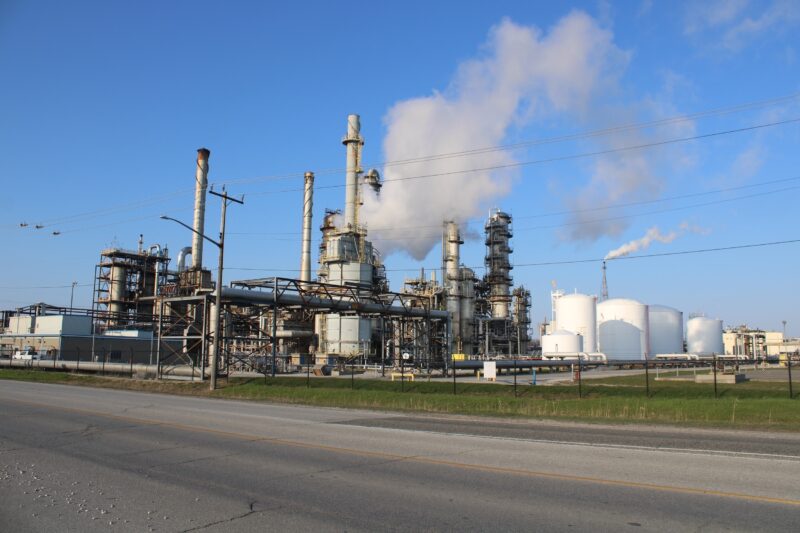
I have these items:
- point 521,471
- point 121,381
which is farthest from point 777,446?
point 121,381

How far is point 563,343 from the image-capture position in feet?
290

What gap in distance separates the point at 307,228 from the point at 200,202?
1540 cm

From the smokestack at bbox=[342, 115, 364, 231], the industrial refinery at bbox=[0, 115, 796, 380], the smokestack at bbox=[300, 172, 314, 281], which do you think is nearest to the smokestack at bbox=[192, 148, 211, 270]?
the industrial refinery at bbox=[0, 115, 796, 380]

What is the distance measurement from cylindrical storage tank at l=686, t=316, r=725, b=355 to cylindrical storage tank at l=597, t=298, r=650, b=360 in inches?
910

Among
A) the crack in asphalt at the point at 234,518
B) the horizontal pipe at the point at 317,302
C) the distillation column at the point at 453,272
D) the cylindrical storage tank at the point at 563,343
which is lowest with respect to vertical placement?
the crack in asphalt at the point at 234,518

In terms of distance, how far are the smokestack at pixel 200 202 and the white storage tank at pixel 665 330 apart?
234 feet

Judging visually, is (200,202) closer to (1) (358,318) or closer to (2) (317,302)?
(1) (358,318)

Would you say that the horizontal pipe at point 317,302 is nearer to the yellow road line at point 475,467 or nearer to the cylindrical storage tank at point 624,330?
the yellow road line at point 475,467

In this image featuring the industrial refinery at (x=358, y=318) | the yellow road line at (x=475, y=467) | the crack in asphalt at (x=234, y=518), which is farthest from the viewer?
the industrial refinery at (x=358, y=318)

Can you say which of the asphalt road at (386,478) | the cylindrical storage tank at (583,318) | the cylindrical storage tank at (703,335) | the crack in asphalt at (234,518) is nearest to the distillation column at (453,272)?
the cylindrical storage tank at (583,318)

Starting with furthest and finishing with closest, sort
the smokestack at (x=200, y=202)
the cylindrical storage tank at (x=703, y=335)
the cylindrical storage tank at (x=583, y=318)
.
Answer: the cylindrical storage tank at (x=703, y=335), the cylindrical storage tank at (x=583, y=318), the smokestack at (x=200, y=202)

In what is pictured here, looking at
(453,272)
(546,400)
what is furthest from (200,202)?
(546,400)

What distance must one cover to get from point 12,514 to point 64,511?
64 cm

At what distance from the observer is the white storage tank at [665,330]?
100250 millimetres
